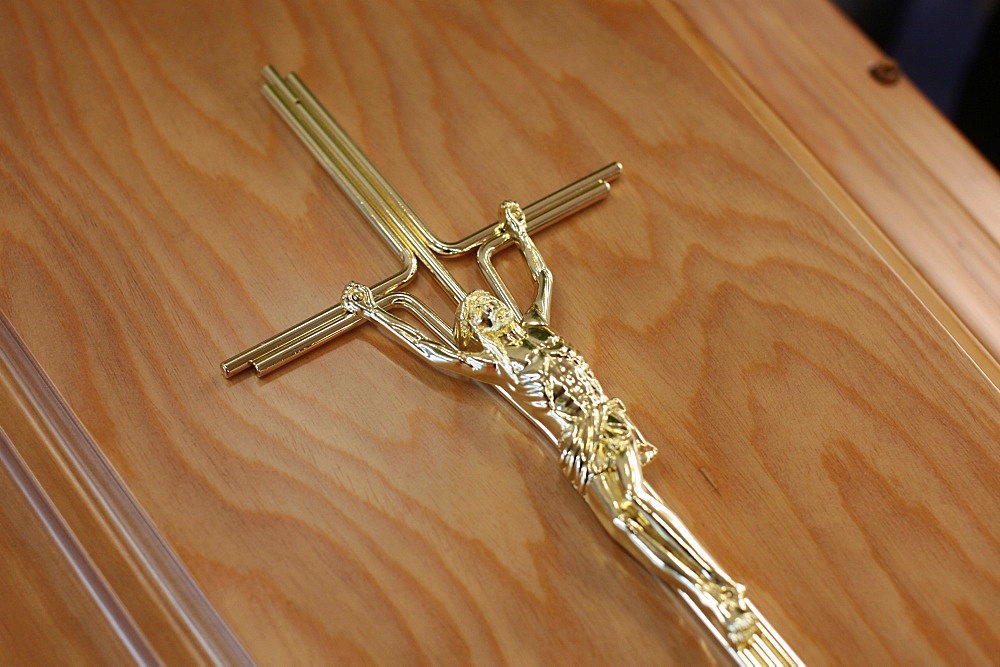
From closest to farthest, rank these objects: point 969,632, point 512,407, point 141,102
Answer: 1. point 969,632
2. point 512,407
3. point 141,102

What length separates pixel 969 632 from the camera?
689mm

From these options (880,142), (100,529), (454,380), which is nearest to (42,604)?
(100,529)

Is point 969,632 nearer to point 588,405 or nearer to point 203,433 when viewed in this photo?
point 588,405

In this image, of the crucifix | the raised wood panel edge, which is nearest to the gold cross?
the crucifix

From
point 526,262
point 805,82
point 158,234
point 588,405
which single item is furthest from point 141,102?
point 805,82

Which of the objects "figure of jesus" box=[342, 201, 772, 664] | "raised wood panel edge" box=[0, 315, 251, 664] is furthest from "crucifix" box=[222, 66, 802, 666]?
"raised wood panel edge" box=[0, 315, 251, 664]

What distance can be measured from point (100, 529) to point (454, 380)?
279 mm

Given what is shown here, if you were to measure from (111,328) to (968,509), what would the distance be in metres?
0.66

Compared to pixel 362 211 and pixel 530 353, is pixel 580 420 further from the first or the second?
pixel 362 211

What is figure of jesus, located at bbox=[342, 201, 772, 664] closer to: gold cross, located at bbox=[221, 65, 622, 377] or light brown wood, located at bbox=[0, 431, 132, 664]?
gold cross, located at bbox=[221, 65, 622, 377]

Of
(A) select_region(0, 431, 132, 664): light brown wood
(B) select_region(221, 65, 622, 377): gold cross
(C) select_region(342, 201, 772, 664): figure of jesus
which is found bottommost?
(C) select_region(342, 201, 772, 664): figure of jesus

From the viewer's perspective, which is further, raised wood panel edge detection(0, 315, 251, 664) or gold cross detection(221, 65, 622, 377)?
gold cross detection(221, 65, 622, 377)

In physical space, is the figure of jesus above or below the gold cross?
below

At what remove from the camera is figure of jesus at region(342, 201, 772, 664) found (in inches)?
27.0
